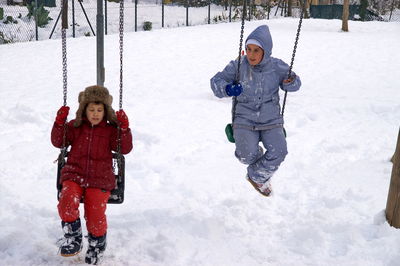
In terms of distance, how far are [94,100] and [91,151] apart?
1.19 feet

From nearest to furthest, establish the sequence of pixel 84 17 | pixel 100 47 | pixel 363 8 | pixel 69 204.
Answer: pixel 69 204, pixel 100 47, pixel 84 17, pixel 363 8

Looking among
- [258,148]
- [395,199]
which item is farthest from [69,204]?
[395,199]

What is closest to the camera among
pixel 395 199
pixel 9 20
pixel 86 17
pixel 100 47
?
pixel 395 199

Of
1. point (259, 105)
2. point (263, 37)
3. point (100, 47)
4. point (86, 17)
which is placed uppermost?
point (263, 37)

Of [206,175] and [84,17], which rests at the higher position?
[84,17]

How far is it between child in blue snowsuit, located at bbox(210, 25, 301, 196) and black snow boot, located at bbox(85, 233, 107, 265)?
138cm

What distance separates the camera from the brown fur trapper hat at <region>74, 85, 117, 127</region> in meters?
3.46

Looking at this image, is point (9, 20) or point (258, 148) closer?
point (258, 148)

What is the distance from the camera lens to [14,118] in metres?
6.80

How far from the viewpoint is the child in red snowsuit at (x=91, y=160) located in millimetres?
3338

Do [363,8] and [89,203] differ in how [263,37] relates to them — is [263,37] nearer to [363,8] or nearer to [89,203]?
[89,203]

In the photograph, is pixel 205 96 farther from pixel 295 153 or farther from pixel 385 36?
pixel 385 36

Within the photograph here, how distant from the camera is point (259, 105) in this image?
407 cm

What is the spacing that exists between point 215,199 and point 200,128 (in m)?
2.34
